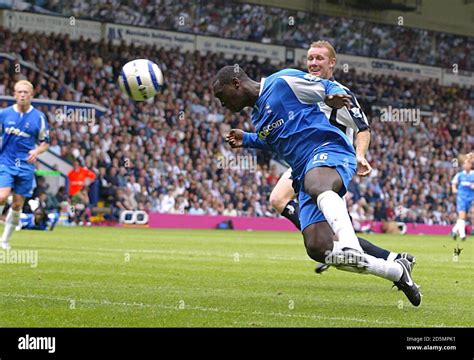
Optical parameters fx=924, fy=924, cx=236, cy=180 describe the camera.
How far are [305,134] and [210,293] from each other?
2071 mm

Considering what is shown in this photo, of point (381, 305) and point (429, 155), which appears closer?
point (381, 305)

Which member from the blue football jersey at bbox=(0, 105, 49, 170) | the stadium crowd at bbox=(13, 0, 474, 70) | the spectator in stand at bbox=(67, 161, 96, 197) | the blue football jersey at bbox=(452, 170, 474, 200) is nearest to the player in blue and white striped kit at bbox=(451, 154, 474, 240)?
the blue football jersey at bbox=(452, 170, 474, 200)

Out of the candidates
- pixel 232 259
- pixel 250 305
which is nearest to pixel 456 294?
pixel 250 305

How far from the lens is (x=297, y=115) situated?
26.7 feet

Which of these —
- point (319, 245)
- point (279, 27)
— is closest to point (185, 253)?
point (319, 245)

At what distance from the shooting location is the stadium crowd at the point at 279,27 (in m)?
37.2

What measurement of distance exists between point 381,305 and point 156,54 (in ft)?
99.1

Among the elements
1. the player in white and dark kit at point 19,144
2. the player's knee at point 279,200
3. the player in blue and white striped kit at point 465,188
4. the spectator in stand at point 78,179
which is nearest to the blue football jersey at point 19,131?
the player in white and dark kit at point 19,144

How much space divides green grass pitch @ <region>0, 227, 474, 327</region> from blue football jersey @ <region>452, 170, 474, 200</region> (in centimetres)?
1148

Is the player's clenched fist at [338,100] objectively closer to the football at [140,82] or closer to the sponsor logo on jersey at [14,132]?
the football at [140,82]

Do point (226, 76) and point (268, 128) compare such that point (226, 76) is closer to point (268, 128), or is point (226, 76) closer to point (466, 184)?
point (268, 128)

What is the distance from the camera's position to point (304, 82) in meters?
8.08

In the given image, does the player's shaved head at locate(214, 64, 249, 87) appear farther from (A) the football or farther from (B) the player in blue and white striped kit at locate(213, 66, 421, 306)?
(A) the football

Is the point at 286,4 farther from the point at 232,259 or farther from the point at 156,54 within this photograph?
the point at 232,259
